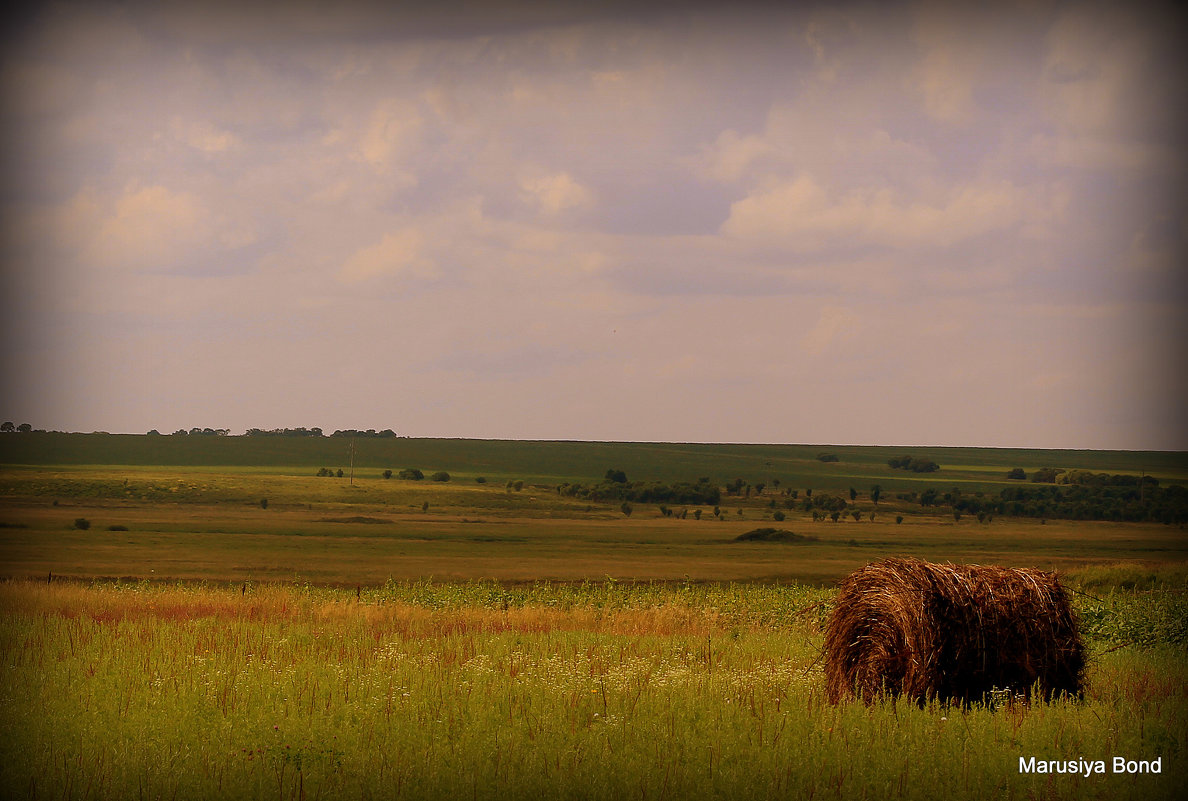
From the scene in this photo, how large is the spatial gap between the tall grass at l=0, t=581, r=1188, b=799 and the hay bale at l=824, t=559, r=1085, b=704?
42 centimetres

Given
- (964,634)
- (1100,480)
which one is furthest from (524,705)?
(1100,480)

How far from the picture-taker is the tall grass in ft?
30.2

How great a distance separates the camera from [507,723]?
11234mm

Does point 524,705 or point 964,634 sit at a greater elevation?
point 964,634

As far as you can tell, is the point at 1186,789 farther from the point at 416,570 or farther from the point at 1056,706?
the point at 416,570

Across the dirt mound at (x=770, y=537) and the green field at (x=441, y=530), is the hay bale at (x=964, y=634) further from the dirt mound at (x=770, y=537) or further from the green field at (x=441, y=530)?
the dirt mound at (x=770, y=537)

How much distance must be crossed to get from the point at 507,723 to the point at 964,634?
5.25m

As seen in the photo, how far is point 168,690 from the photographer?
1251 centimetres

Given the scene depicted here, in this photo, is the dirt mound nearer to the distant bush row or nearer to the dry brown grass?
the dry brown grass

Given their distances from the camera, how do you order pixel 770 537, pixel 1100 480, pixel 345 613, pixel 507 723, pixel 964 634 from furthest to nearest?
pixel 1100 480 → pixel 770 537 → pixel 345 613 → pixel 964 634 → pixel 507 723

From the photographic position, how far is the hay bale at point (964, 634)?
12.1m

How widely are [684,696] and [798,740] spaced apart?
7.20ft

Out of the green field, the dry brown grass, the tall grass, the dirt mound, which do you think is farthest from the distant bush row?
the tall grass

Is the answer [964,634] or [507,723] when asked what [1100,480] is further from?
[507,723]
